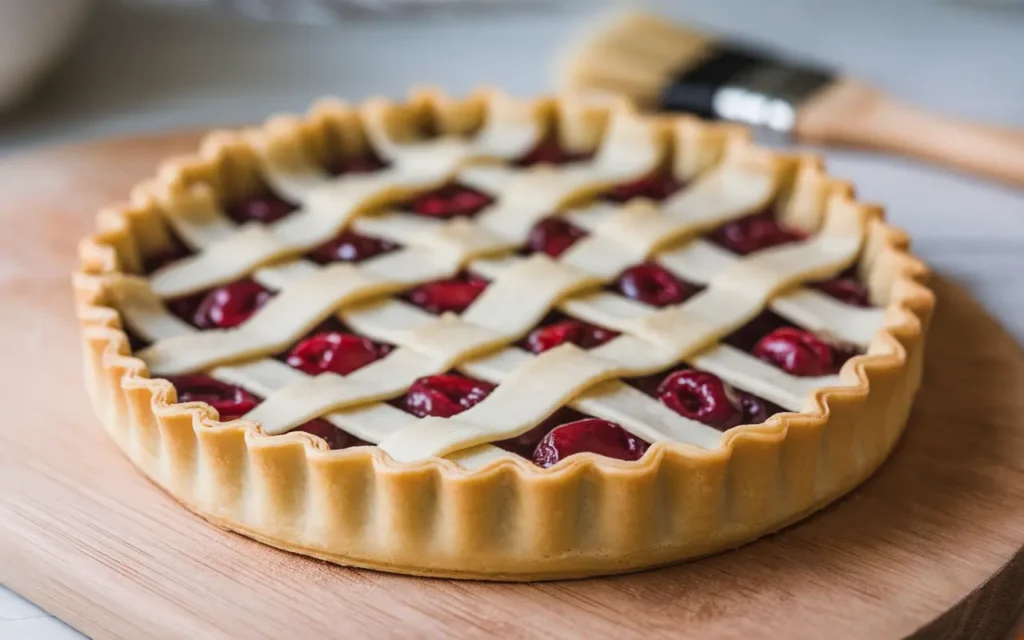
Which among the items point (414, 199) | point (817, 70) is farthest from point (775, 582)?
point (817, 70)

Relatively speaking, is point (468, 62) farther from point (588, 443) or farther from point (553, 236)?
point (588, 443)

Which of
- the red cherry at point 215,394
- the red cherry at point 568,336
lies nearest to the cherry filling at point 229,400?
the red cherry at point 215,394

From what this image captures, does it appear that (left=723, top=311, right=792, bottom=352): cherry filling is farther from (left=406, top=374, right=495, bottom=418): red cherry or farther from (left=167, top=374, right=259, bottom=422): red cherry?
(left=167, top=374, right=259, bottom=422): red cherry

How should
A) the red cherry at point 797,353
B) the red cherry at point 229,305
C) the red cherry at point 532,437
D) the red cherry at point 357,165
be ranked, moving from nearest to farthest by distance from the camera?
the red cherry at point 532,437
the red cherry at point 797,353
the red cherry at point 229,305
the red cherry at point 357,165

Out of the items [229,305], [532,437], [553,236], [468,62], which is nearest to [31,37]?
[468,62]

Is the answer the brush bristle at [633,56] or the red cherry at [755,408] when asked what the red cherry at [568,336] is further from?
the brush bristle at [633,56]

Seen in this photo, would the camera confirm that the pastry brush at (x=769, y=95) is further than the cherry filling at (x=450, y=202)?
Yes
